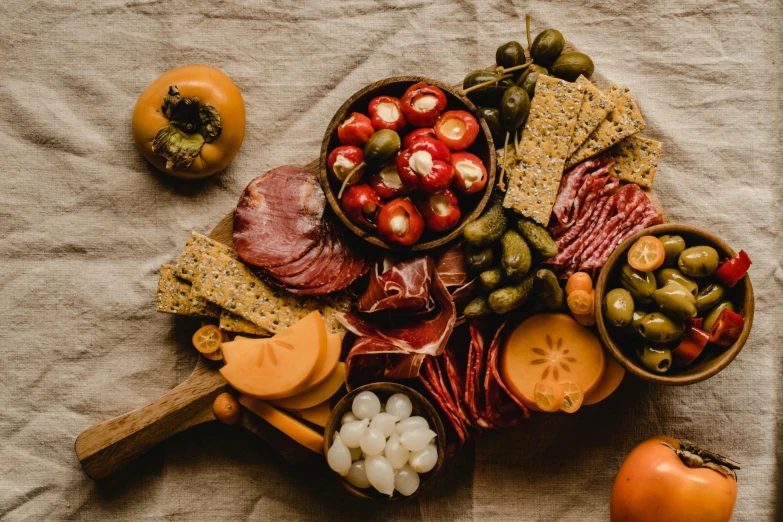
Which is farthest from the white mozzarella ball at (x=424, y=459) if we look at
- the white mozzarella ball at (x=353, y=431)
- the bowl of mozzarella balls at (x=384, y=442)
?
the white mozzarella ball at (x=353, y=431)

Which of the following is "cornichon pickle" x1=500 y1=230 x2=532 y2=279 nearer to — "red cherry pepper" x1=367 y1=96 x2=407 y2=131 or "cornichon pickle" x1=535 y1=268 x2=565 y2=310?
"cornichon pickle" x1=535 y1=268 x2=565 y2=310

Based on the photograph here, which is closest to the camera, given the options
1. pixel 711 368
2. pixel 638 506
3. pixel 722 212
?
pixel 711 368

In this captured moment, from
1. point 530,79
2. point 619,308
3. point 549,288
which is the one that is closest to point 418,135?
point 530,79

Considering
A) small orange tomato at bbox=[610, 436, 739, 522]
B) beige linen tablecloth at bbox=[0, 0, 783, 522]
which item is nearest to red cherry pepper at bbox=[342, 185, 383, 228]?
beige linen tablecloth at bbox=[0, 0, 783, 522]

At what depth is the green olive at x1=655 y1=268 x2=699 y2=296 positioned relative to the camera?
124 cm

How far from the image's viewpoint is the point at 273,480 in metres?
1.54

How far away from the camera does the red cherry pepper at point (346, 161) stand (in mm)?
1299

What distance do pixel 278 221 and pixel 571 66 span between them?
0.71 m

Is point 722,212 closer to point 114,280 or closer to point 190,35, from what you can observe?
point 190,35

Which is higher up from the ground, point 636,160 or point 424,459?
point 636,160

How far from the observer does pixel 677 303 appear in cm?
120

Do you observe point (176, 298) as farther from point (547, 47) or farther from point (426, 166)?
point (547, 47)

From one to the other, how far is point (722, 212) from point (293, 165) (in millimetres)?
1026

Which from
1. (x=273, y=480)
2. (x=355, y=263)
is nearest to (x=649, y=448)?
(x=355, y=263)
